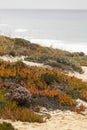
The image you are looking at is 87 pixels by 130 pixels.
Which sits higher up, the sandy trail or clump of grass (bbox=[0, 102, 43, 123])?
clump of grass (bbox=[0, 102, 43, 123])

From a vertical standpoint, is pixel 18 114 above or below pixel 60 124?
above

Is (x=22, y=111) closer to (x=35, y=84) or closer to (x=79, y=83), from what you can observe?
(x=35, y=84)

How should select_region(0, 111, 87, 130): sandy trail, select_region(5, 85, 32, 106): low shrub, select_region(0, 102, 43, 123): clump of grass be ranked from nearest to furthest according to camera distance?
select_region(0, 111, 87, 130): sandy trail → select_region(0, 102, 43, 123): clump of grass → select_region(5, 85, 32, 106): low shrub

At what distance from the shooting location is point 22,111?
508 inches

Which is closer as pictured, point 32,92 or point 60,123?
point 60,123

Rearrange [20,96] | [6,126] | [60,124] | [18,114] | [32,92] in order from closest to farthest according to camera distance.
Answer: [6,126]
[60,124]
[18,114]
[20,96]
[32,92]

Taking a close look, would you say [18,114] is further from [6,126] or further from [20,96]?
[6,126]

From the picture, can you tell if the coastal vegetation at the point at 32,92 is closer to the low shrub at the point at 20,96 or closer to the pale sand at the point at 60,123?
the low shrub at the point at 20,96

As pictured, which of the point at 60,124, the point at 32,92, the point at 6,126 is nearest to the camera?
the point at 6,126

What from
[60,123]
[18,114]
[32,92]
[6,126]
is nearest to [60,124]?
[60,123]

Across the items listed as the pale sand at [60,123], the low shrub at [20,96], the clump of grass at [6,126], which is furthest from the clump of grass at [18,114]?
the clump of grass at [6,126]

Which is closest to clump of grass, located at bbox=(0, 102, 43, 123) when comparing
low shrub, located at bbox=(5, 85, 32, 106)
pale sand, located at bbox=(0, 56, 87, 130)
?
pale sand, located at bbox=(0, 56, 87, 130)

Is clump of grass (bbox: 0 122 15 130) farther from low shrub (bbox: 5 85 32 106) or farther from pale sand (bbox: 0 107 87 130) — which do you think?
low shrub (bbox: 5 85 32 106)

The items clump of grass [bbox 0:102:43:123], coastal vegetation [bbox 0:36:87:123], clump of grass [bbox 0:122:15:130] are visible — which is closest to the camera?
clump of grass [bbox 0:122:15:130]
